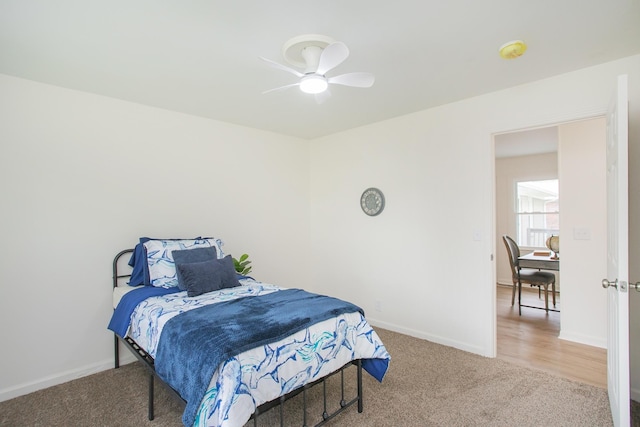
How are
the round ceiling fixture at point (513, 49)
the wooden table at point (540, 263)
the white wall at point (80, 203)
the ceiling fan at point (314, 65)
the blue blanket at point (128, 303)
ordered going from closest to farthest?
the ceiling fan at point (314, 65)
the round ceiling fixture at point (513, 49)
the blue blanket at point (128, 303)
the white wall at point (80, 203)
the wooden table at point (540, 263)

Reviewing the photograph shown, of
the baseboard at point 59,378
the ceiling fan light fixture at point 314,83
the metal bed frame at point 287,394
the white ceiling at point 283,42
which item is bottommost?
the baseboard at point 59,378

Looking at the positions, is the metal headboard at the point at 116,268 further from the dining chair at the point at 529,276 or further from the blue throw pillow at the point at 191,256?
the dining chair at the point at 529,276

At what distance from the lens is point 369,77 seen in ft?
6.86

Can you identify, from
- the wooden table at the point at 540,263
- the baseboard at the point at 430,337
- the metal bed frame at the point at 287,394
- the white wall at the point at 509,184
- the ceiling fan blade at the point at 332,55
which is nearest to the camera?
the ceiling fan blade at the point at 332,55

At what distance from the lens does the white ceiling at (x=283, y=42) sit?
179 cm

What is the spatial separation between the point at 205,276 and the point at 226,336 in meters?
1.05

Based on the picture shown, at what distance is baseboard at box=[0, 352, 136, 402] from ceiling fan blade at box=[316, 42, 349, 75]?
3.01 metres

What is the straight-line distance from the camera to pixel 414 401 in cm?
238

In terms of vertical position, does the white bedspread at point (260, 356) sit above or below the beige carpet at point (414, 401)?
above

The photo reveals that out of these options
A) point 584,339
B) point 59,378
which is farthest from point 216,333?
point 584,339

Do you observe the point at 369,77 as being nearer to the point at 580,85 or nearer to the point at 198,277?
the point at 580,85

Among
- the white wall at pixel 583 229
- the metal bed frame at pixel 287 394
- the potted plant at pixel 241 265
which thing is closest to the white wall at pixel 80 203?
the potted plant at pixel 241 265

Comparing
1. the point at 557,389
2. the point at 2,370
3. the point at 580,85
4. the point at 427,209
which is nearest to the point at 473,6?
the point at 580,85

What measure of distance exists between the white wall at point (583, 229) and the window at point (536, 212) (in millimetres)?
2895
